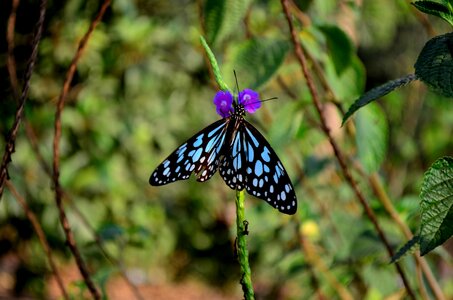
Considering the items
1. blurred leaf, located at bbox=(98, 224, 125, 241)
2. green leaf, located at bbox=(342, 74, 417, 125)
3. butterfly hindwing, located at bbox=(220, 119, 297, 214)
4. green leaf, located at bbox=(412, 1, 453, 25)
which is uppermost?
blurred leaf, located at bbox=(98, 224, 125, 241)

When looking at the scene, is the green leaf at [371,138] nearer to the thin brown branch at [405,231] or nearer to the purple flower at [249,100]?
the thin brown branch at [405,231]

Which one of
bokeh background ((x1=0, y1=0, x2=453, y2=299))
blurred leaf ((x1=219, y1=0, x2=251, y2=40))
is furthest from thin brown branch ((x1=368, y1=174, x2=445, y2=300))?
blurred leaf ((x1=219, y1=0, x2=251, y2=40))

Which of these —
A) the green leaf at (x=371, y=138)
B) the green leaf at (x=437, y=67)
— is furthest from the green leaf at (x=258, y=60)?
the green leaf at (x=437, y=67)

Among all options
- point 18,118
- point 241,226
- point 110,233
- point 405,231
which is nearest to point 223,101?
point 241,226

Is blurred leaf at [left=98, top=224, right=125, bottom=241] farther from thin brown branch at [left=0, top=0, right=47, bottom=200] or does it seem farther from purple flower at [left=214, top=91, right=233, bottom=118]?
purple flower at [left=214, top=91, right=233, bottom=118]

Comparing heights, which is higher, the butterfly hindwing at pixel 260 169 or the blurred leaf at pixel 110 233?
the blurred leaf at pixel 110 233

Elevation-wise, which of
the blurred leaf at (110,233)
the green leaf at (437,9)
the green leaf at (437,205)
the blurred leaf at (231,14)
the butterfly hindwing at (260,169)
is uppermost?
the blurred leaf at (231,14)
